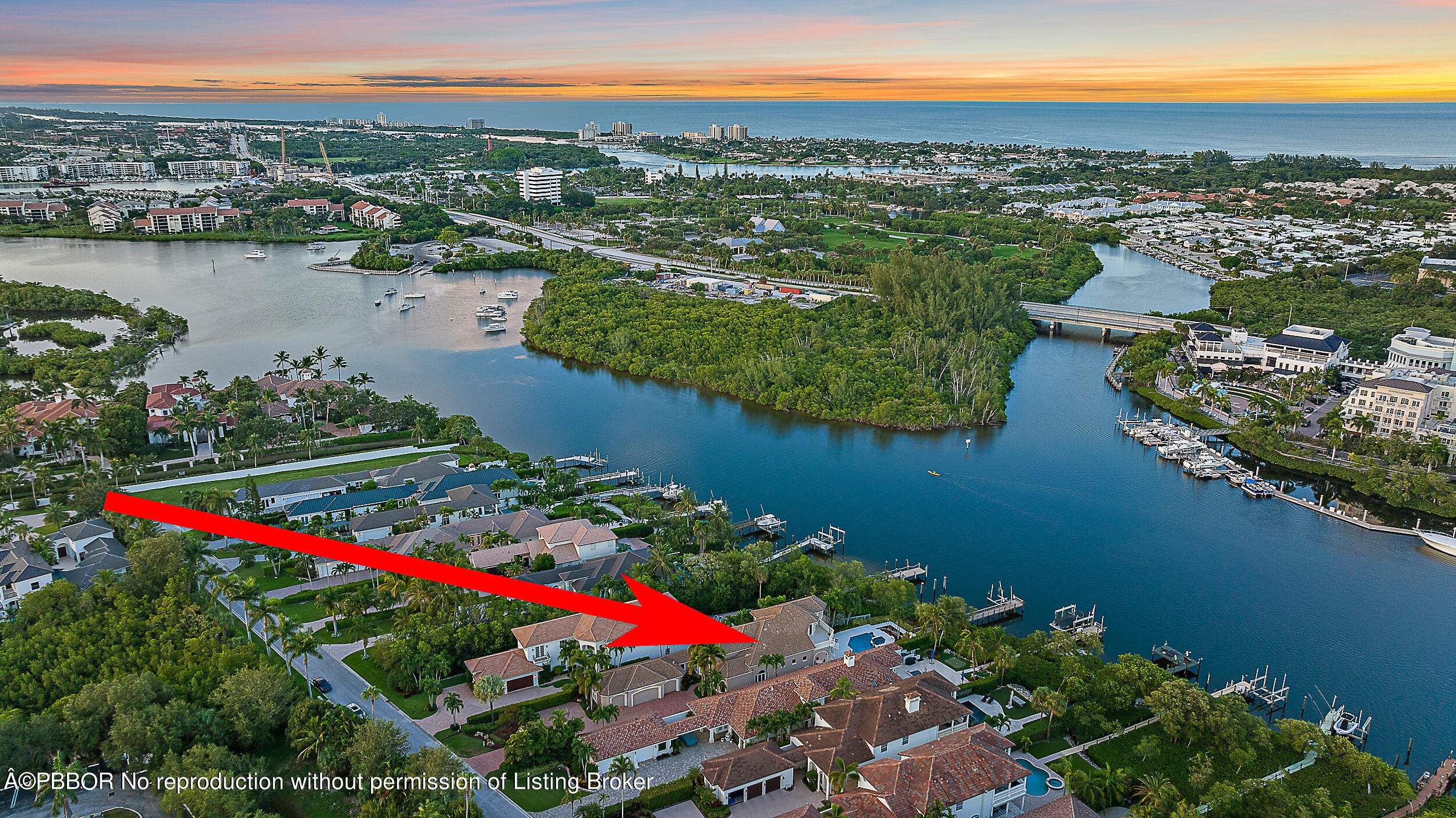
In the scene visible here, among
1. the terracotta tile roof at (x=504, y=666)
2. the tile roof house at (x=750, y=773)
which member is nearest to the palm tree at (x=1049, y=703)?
the tile roof house at (x=750, y=773)

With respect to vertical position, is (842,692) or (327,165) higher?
(327,165)

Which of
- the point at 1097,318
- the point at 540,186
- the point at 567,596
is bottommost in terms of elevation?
the point at 567,596

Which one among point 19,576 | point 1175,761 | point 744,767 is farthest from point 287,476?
point 1175,761

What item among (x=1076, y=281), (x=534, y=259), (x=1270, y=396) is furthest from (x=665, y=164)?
(x=1270, y=396)

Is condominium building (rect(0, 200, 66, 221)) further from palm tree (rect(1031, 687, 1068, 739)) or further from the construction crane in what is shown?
palm tree (rect(1031, 687, 1068, 739))

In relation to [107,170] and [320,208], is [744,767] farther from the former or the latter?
[107,170]

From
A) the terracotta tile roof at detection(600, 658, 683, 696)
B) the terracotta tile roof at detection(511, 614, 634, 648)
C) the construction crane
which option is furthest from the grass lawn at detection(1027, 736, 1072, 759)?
the construction crane
